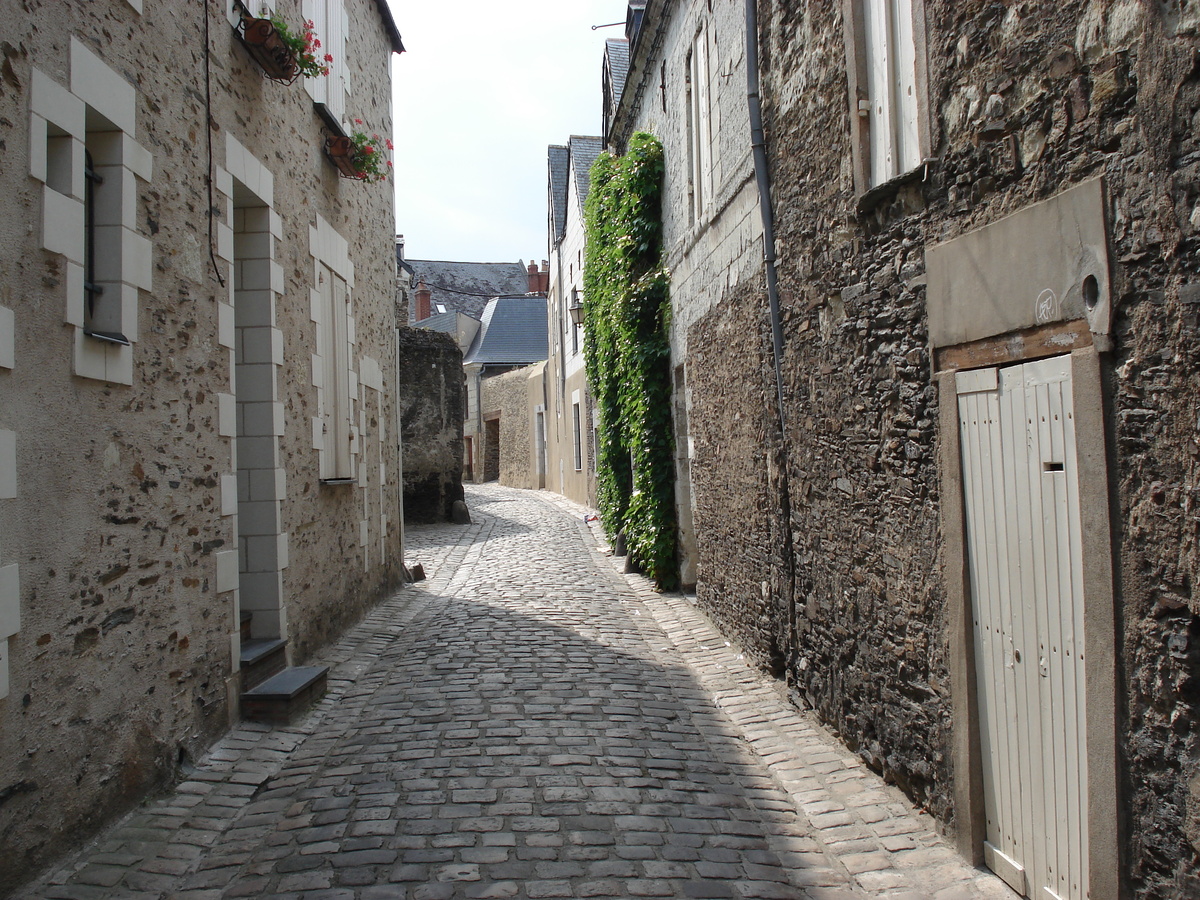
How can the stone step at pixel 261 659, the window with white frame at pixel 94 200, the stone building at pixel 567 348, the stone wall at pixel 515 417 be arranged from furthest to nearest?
the stone wall at pixel 515 417 → the stone building at pixel 567 348 → the stone step at pixel 261 659 → the window with white frame at pixel 94 200

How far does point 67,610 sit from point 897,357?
338 centimetres

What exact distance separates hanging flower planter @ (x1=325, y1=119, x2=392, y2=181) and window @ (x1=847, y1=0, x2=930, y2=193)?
442cm

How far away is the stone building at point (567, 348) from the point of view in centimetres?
1873

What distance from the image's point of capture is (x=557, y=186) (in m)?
24.1

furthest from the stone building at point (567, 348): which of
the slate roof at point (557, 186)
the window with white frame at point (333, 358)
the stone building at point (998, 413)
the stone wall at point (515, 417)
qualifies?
the stone building at point (998, 413)

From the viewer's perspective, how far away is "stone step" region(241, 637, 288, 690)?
5110mm

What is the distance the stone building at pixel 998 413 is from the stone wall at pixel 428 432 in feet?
36.5

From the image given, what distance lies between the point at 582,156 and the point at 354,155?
14165mm

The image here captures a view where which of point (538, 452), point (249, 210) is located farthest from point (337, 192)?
point (538, 452)

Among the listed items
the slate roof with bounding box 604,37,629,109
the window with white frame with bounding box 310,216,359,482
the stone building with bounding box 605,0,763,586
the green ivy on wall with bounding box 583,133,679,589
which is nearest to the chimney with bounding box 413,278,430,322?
the slate roof with bounding box 604,37,629,109

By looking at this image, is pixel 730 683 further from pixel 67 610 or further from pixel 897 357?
pixel 67 610

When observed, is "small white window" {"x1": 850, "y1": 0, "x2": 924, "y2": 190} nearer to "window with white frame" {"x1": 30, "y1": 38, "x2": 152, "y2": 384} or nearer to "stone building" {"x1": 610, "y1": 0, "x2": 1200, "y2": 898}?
"stone building" {"x1": 610, "y1": 0, "x2": 1200, "y2": 898}

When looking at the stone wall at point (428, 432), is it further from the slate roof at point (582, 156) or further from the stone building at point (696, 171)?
the stone building at point (696, 171)

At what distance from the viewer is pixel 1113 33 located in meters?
2.47
